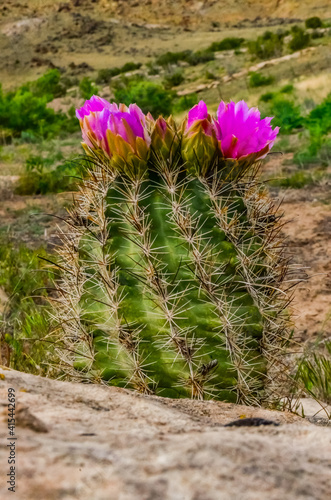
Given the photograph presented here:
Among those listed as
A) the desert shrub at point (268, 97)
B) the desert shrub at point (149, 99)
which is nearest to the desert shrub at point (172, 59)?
the desert shrub at point (149, 99)

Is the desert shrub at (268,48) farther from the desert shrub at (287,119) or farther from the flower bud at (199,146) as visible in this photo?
the flower bud at (199,146)

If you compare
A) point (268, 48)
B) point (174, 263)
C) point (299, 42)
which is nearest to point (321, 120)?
point (174, 263)

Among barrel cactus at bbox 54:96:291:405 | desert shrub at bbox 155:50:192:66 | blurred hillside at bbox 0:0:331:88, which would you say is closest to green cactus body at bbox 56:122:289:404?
barrel cactus at bbox 54:96:291:405

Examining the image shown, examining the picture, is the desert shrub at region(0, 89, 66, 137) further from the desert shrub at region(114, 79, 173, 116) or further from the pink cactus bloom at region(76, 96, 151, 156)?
the pink cactus bloom at region(76, 96, 151, 156)

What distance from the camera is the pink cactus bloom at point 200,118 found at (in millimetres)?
1850

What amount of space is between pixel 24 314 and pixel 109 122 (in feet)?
5.04

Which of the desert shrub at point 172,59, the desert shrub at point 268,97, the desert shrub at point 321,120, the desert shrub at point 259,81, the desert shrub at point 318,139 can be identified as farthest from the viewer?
the desert shrub at point 172,59

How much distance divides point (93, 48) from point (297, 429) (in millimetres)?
42182

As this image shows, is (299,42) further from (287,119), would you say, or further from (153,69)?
(287,119)

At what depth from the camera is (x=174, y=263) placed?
183cm

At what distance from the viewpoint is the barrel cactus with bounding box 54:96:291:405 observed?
1.82 m

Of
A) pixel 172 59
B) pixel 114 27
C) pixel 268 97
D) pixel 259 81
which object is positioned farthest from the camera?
pixel 114 27

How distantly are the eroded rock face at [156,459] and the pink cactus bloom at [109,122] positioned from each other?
0.93 metres

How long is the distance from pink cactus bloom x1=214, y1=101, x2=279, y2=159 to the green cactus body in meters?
0.05
